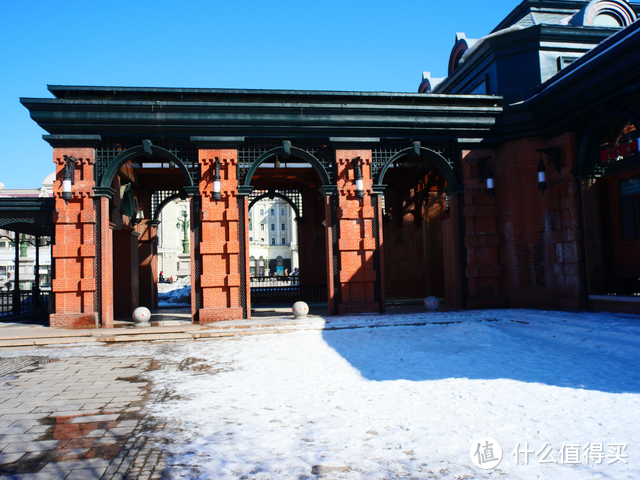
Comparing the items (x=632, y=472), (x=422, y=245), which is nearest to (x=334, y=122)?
(x=422, y=245)

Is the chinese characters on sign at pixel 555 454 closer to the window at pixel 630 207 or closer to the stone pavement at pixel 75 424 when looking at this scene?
the stone pavement at pixel 75 424

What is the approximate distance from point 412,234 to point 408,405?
16.0 metres

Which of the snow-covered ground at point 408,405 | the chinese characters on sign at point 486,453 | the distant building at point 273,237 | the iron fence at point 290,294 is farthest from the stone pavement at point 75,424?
the distant building at point 273,237

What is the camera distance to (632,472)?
10.7ft

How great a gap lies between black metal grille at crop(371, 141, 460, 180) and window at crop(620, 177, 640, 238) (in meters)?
4.89

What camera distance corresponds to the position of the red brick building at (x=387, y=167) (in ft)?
39.7

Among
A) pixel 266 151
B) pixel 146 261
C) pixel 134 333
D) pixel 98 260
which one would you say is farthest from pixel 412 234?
pixel 134 333

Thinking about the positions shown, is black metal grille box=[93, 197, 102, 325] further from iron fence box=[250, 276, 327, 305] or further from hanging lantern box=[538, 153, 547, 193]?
hanging lantern box=[538, 153, 547, 193]

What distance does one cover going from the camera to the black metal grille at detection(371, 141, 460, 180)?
13516 millimetres

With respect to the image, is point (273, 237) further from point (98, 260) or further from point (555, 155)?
point (555, 155)

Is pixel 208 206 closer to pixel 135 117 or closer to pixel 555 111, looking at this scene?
pixel 135 117

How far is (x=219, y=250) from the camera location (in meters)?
12.5

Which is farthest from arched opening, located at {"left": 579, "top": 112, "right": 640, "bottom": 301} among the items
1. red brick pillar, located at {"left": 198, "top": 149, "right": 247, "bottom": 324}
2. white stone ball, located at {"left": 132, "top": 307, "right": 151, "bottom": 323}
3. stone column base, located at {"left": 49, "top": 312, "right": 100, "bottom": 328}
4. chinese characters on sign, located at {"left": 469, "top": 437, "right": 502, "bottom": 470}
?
stone column base, located at {"left": 49, "top": 312, "right": 100, "bottom": 328}

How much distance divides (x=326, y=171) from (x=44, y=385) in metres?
8.87
